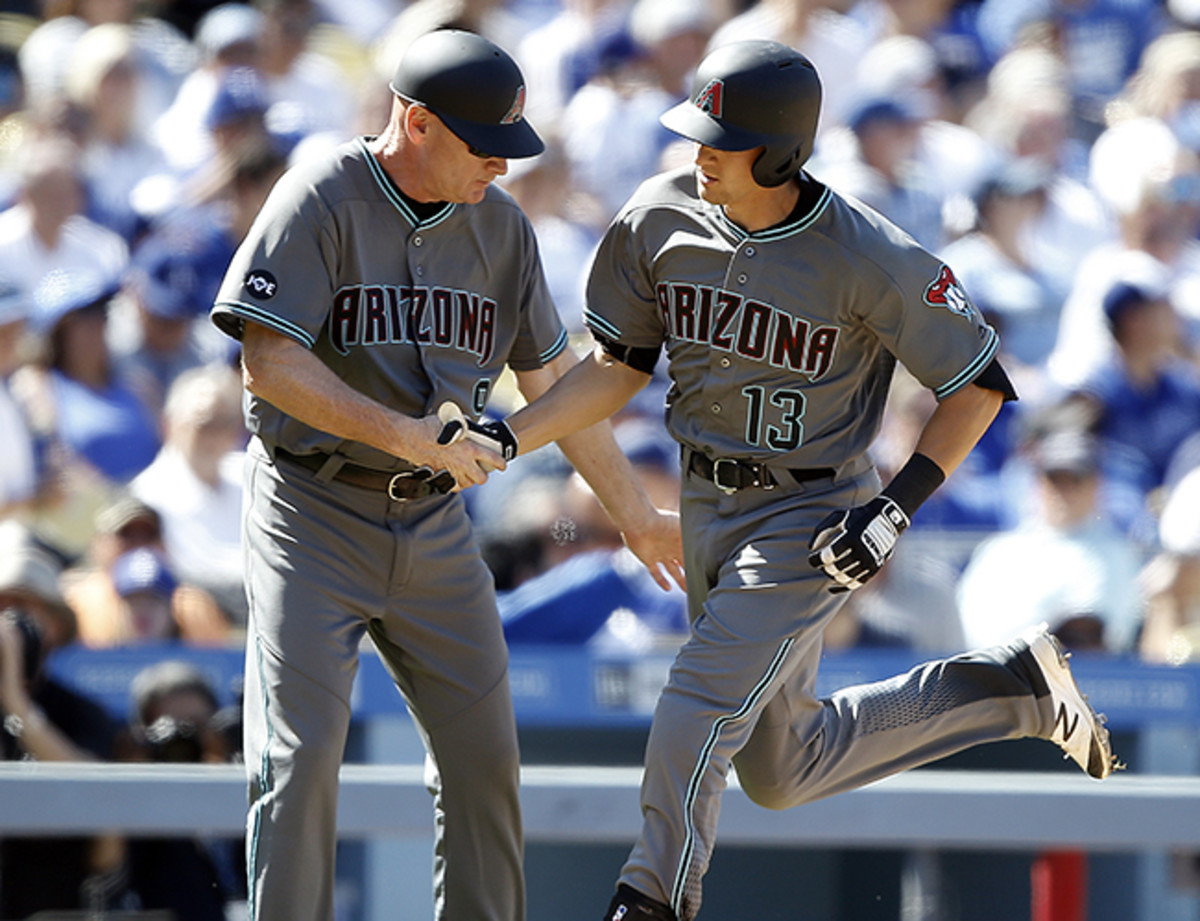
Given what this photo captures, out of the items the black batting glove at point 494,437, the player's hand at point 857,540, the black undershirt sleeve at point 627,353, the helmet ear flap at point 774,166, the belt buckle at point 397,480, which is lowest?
the player's hand at point 857,540

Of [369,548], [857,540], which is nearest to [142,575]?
[369,548]

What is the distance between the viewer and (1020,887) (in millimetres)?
3412

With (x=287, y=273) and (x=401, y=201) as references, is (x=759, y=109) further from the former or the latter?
(x=287, y=273)

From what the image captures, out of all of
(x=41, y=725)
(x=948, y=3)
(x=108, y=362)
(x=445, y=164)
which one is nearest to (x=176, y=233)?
(x=108, y=362)

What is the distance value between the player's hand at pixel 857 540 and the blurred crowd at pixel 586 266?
155cm

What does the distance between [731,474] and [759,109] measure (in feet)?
2.20

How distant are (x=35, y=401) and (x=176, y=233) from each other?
2.87 feet

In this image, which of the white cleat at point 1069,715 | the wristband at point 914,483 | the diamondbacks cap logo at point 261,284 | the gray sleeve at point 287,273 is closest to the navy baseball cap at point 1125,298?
the white cleat at point 1069,715

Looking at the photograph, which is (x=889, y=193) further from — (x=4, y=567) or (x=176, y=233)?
(x=4, y=567)

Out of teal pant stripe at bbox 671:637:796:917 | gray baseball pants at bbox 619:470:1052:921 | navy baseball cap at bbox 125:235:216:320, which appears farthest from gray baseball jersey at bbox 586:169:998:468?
navy baseball cap at bbox 125:235:216:320

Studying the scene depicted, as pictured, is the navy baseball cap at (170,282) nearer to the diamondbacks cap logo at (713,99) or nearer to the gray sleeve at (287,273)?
the gray sleeve at (287,273)

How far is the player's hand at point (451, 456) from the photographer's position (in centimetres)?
270

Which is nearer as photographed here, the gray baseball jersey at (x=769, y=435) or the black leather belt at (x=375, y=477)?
the gray baseball jersey at (x=769, y=435)

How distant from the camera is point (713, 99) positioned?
272 cm
